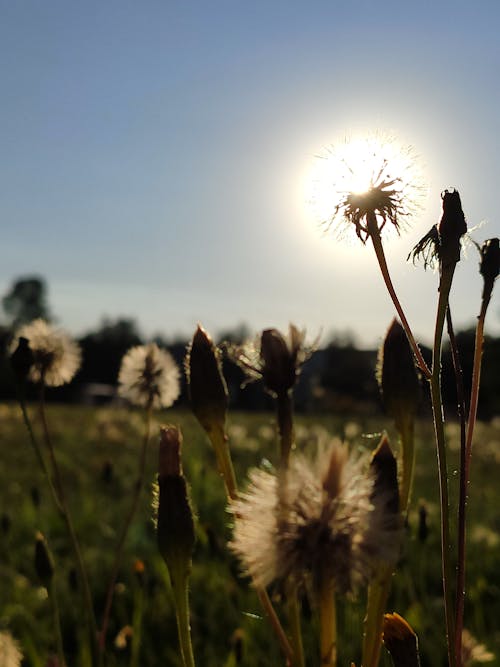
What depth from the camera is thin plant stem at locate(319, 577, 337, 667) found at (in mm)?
736

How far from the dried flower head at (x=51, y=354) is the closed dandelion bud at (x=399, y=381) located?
0.81m

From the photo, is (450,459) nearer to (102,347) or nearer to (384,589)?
(384,589)

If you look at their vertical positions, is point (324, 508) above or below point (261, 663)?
above

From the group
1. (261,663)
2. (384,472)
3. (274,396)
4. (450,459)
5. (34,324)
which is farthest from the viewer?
(450,459)

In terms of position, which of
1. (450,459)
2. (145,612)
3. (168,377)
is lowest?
(145,612)

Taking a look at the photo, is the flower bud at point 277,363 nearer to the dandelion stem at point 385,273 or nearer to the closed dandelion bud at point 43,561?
the dandelion stem at point 385,273

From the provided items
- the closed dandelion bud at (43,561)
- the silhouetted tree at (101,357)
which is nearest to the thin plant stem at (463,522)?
the closed dandelion bud at (43,561)

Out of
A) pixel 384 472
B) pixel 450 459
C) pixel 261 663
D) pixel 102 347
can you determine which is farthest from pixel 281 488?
pixel 102 347

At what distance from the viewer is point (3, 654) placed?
4.04 feet

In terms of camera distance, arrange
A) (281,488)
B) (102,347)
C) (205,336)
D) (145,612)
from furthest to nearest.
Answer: (102,347)
(145,612)
(205,336)
(281,488)

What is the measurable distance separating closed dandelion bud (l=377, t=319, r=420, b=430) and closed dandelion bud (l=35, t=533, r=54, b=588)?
34.0 inches

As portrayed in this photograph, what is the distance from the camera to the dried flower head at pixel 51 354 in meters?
1.68

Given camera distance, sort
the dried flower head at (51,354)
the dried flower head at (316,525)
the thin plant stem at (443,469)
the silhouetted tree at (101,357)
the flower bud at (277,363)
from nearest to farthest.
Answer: the dried flower head at (316,525) → the thin plant stem at (443,469) → the flower bud at (277,363) → the dried flower head at (51,354) → the silhouetted tree at (101,357)

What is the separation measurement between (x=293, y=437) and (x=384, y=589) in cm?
23
